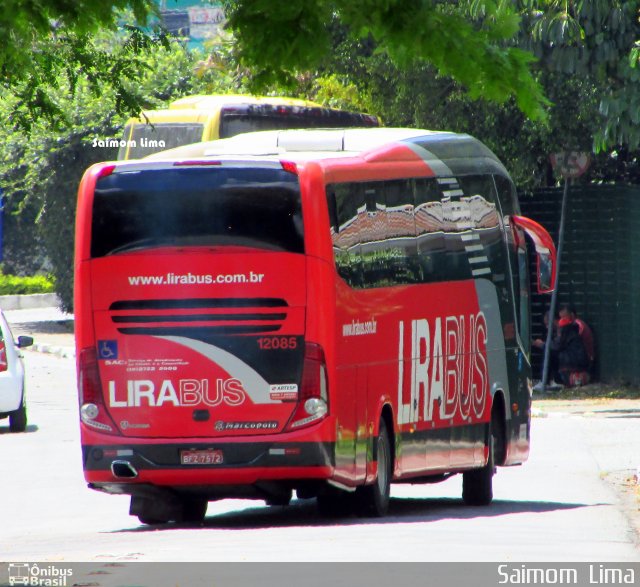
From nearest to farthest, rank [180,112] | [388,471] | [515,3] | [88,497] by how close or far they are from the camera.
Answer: [388,471]
[88,497]
[515,3]
[180,112]

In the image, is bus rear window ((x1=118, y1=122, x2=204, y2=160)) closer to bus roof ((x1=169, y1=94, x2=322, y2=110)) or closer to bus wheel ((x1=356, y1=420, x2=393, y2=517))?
bus roof ((x1=169, y1=94, x2=322, y2=110))

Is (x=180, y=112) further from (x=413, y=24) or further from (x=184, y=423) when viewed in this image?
(x=413, y=24)

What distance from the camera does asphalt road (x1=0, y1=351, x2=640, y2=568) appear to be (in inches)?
403

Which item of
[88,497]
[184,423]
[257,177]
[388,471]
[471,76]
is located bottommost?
[88,497]

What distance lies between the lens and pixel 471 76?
8.74 meters

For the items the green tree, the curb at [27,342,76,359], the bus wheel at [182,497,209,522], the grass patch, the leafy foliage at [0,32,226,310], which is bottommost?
the grass patch

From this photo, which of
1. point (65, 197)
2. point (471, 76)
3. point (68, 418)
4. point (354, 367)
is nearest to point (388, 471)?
point (354, 367)

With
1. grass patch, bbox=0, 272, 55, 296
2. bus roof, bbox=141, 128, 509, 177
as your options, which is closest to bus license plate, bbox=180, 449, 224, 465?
bus roof, bbox=141, 128, 509, 177

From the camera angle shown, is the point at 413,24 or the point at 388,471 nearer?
the point at 413,24

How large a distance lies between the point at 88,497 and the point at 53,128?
4.94 metres

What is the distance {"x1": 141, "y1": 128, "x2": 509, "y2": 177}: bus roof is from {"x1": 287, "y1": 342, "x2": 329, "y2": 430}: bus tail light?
1.55 metres

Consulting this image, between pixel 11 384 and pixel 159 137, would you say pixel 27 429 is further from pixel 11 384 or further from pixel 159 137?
pixel 159 137

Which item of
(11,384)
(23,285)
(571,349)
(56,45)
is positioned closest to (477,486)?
(56,45)
